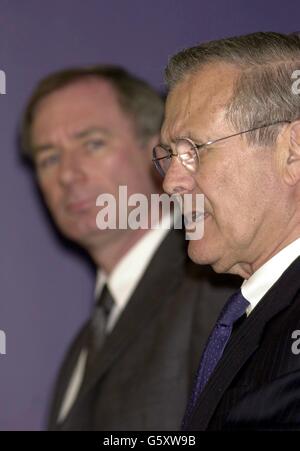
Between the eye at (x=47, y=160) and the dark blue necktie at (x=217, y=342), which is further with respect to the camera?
the eye at (x=47, y=160)

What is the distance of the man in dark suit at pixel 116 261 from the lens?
7.26 ft

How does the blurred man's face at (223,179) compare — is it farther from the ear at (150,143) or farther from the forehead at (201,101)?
the ear at (150,143)

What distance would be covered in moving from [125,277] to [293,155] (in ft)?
3.97

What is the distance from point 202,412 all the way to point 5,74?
1616mm

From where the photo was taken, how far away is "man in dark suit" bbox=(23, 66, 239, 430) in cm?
221

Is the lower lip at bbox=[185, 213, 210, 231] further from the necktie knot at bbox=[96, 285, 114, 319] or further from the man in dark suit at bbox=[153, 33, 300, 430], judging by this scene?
the necktie knot at bbox=[96, 285, 114, 319]

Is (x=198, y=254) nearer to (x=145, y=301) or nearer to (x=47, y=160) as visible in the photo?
(x=145, y=301)

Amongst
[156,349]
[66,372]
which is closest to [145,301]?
[156,349]

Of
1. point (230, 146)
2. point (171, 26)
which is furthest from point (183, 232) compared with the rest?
point (230, 146)

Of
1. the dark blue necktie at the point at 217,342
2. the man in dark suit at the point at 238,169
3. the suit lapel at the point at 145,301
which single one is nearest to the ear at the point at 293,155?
the man in dark suit at the point at 238,169

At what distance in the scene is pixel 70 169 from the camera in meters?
2.74

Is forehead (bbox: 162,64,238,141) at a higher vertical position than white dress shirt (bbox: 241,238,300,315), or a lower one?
higher

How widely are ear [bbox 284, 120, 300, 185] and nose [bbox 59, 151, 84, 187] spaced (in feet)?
4.13

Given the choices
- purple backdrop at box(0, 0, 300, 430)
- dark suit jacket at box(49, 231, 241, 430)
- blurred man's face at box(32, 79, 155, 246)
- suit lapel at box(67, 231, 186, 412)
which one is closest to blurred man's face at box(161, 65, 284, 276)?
dark suit jacket at box(49, 231, 241, 430)
